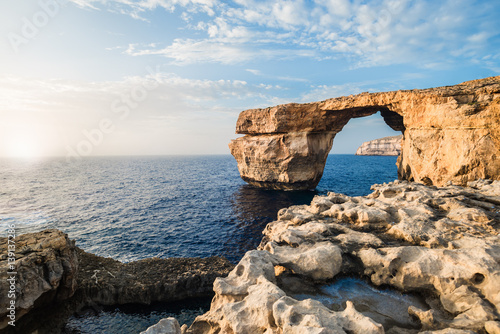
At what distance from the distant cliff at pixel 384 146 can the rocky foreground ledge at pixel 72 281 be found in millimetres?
164337

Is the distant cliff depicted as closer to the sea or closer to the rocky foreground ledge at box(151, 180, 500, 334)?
the sea

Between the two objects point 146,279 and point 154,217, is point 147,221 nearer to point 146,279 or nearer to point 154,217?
point 154,217

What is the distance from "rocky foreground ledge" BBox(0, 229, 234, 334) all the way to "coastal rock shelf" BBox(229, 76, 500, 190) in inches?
842

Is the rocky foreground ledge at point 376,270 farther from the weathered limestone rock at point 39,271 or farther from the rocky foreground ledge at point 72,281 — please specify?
the weathered limestone rock at point 39,271

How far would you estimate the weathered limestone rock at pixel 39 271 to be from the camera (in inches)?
354

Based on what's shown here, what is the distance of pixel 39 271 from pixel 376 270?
1379 cm

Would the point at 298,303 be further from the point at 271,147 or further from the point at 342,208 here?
the point at 271,147

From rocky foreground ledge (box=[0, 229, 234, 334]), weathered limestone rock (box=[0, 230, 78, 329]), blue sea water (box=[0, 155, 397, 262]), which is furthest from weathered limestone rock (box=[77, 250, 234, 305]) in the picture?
blue sea water (box=[0, 155, 397, 262])

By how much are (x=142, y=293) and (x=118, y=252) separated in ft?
25.8

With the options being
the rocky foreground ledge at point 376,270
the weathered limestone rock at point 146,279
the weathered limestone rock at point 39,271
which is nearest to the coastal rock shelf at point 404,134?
the rocky foreground ledge at point 376,270

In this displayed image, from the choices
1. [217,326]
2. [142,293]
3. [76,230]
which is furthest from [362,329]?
[76,230]

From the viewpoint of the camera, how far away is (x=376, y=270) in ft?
26.2

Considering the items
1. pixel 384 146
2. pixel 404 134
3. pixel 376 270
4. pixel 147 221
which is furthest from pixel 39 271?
pixel 384 146

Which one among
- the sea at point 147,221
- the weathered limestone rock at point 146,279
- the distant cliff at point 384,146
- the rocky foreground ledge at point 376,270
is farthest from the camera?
the distant cliff at point 384,146
